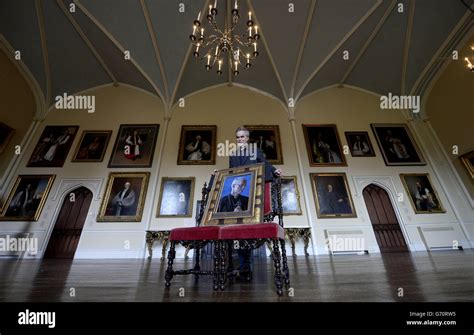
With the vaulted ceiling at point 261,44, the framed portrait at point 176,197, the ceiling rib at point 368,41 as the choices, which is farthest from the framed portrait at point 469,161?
the framed portrait at point 176,197

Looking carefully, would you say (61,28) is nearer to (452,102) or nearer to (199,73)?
(199,73)

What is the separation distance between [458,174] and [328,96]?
5.55 meters

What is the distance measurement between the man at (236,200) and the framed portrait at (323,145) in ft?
20.4

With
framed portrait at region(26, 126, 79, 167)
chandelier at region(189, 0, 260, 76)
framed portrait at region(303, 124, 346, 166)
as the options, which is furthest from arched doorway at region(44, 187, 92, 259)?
framed portrait at region(303, 124, 346, 166)

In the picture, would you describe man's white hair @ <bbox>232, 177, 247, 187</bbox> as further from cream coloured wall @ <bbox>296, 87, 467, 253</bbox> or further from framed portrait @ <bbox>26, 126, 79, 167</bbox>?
framed portrait @ <bbox>26, 126, 79, 167</bbox>

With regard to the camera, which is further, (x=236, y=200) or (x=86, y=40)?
(x=86, y=40)

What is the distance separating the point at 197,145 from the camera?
28.2 feet

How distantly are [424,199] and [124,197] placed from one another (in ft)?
34.2

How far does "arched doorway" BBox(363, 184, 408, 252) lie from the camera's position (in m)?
7.32

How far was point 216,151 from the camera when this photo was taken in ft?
27.9

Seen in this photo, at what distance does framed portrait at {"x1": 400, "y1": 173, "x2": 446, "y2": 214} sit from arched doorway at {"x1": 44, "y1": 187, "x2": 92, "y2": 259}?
11366 mm

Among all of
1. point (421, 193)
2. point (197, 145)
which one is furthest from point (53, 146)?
point (421, 193)

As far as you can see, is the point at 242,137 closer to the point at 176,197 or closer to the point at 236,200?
the point at 236,200

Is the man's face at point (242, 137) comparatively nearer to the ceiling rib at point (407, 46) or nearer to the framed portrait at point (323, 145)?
the framed portrait at point (323, 145)
